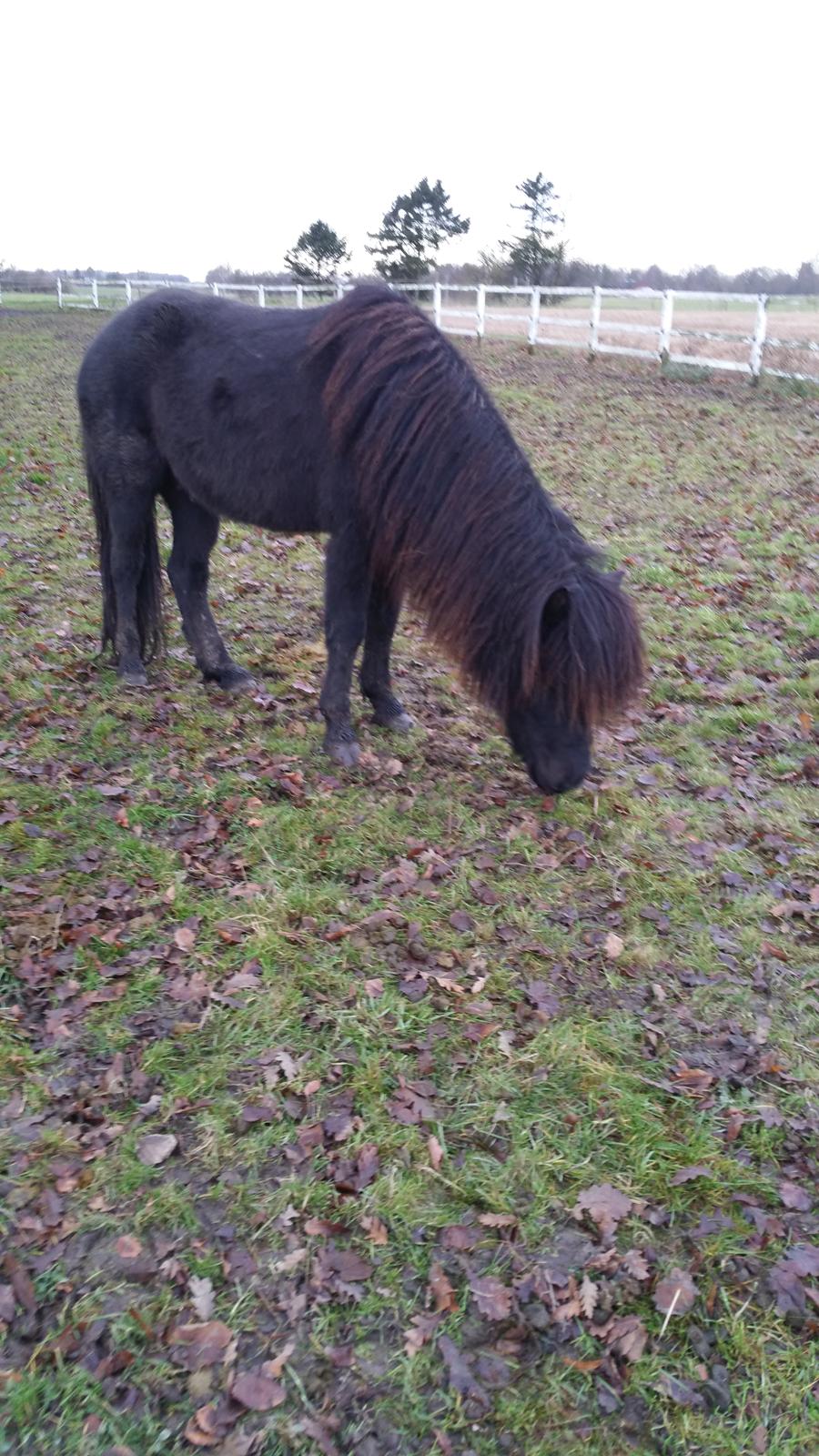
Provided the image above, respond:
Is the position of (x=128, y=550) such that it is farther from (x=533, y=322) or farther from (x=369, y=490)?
(x=533, y=322)

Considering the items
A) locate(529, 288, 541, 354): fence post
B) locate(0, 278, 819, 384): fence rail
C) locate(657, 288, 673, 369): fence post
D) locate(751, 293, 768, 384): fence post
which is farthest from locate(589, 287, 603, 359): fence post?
locate(751, 293, 768, 384): fence post

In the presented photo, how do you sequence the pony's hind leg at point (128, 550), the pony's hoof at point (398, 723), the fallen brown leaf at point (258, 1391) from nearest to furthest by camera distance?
1. the fallen brown leaf at point (258, 1391)
2. the pony's hoof at point (398, 723)
3. the pony's hind leg at point (128, 550)

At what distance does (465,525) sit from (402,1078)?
2.29 metres

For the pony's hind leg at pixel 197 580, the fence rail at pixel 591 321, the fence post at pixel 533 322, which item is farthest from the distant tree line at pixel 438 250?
the pony's hind leg at pixel 197 580

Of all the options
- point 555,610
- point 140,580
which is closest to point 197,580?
point 140,580

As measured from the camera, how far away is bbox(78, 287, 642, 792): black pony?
3.85 m

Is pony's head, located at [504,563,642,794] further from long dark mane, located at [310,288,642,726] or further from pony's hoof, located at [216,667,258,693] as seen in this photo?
pony's hoof, located at [216,667,258,693]

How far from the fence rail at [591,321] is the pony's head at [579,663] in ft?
15.6

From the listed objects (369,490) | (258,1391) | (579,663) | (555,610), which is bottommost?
(258,1391)

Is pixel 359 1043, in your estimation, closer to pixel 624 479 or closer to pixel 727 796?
pixel 727 796

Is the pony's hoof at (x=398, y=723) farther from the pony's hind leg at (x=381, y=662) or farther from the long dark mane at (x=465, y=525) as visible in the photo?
the long dark mane at (x=465, y=525)

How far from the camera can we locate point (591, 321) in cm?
1873

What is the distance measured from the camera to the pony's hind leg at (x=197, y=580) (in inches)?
214

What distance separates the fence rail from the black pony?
95.7 inches
